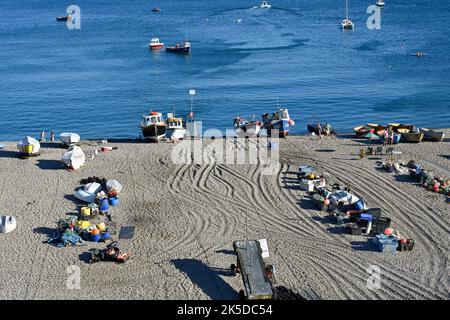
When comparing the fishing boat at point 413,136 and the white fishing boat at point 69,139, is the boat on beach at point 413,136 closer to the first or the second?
the fishing boat at point 413,136

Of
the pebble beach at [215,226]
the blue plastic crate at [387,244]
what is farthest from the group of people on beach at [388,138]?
the blue plastic crate at [387,244]

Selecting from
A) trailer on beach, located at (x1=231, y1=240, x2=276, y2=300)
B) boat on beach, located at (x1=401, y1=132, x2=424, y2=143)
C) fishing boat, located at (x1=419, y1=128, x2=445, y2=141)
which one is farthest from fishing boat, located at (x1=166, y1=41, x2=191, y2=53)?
trailer on beach, located at (x1=231, y1=240, x2=276, y2=300)

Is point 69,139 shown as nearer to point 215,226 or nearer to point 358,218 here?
point 215,226

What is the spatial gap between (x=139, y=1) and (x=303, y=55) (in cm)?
7029

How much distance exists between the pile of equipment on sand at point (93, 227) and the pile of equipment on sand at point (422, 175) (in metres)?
14.6

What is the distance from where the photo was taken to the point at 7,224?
26.9 m

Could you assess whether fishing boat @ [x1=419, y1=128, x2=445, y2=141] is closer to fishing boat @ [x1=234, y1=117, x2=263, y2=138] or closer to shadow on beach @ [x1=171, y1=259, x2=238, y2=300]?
fishing boat @ [x1=234, y1=117, x2=263, y2=138]

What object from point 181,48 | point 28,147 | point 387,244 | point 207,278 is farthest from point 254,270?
point 181,48

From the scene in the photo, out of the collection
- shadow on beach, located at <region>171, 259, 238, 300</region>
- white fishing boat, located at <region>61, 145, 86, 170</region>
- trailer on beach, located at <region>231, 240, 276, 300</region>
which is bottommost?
shadow on beach, located at <region>171, 259, 238, 300</region>

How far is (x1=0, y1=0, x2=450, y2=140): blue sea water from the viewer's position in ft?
169

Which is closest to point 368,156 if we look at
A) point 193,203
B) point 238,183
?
point 238,183

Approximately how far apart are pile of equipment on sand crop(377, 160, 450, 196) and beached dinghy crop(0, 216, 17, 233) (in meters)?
19.1

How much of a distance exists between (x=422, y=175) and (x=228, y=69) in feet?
128

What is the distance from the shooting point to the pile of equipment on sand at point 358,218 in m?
24.4
